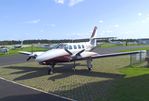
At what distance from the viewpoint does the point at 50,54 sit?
2108 cm

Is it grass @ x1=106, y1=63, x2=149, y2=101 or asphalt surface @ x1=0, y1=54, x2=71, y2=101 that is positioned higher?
grass @ x1=106, y1=63, x2=149, y2=101

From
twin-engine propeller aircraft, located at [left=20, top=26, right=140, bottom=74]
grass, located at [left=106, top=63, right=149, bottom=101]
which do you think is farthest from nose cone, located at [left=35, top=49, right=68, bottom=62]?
grass, located at [left=106, top=63, right=149, bottom=101]

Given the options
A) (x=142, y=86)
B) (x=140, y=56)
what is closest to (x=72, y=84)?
(x=142, y=86)

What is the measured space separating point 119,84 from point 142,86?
4.98ft

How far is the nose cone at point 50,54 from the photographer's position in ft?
66.5

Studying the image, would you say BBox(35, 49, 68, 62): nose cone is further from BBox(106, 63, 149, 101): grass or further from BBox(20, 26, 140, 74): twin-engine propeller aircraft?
BBox(106, 63, 149, 101): grass

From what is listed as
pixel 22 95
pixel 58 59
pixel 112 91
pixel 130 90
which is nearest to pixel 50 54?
pixel 58 59

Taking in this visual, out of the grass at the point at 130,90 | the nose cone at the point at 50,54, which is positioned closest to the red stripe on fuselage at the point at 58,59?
the nose cone at the point at 50,54

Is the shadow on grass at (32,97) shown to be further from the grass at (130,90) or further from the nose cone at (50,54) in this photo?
the nose cone at (50,54)

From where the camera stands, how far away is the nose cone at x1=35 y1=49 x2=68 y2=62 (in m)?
20.3

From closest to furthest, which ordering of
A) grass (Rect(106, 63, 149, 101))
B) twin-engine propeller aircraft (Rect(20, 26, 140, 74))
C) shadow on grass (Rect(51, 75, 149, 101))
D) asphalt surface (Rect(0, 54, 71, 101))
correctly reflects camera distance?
1. grass (Rect(106, 63, 149, 101))
2. shadow on grass (Rect(51, 75, 149, 101))
3. asphalt surface (Rect(0, 54, 71, 101))
4. twin-engine propeller aircraft (Rect(20, 26, 140, 74))

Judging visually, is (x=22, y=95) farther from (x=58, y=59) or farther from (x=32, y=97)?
(x=58, y=59)

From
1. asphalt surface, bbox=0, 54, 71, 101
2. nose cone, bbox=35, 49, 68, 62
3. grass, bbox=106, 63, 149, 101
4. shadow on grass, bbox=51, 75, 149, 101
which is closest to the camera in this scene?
grass, bbox=106, 63, 149, 101

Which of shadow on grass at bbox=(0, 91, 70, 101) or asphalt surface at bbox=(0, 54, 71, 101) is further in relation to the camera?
asphalt surface at bbox=(0, 54, 71, 101)
